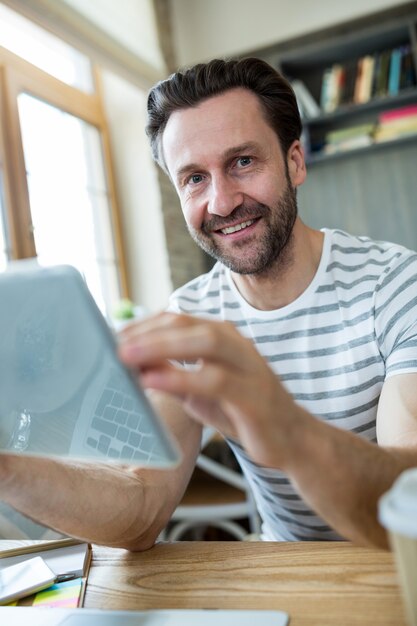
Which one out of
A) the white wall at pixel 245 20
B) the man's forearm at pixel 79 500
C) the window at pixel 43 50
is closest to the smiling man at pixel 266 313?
the man's forearm at pixel 79 500

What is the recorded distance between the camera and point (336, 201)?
11.2ft

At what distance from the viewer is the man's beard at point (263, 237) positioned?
128 cm

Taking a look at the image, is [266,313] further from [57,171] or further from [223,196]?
[57,171]

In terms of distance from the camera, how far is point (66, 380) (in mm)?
635

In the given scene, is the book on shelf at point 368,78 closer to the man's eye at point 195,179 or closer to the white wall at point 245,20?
the white wall at point 245,20

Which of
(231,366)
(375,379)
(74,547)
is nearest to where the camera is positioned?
(231,366)

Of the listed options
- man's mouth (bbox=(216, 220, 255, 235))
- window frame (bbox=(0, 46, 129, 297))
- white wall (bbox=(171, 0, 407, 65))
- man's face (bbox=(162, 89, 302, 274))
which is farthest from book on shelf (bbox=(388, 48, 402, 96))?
man's mouth (bbox=(216, 220, 255, 235))

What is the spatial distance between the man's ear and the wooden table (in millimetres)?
856

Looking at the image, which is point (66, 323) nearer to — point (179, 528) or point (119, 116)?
point (179, 528)

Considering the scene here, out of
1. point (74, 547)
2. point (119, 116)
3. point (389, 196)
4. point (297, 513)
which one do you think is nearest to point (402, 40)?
point (389, 196)

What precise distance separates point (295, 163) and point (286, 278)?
12.6 inches

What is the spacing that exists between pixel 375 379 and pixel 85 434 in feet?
2.11

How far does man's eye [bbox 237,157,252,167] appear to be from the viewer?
128cm

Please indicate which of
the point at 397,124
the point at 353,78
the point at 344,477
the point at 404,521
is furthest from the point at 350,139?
the point at 404,521
